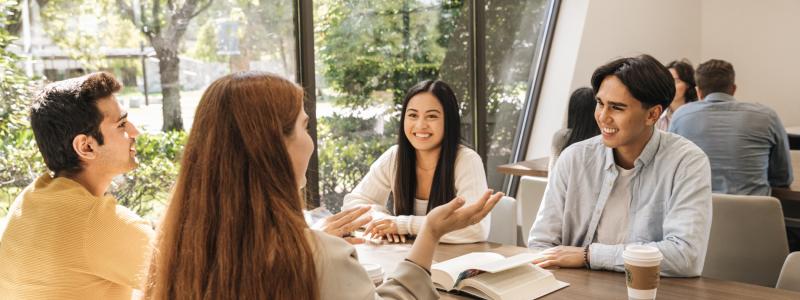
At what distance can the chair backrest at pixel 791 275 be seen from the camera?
6.52 feet

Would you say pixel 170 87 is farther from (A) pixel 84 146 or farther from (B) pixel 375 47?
(A) pixel 84 146

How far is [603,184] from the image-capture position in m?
2.32

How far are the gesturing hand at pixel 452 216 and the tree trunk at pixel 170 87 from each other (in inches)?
78.5

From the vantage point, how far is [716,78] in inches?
146

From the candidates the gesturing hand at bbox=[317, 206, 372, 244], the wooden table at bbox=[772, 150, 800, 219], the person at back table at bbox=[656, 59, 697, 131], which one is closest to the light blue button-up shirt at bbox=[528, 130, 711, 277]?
the gesturing hand at bbox=[317, 206, 372, 244]

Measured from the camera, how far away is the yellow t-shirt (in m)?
1.68

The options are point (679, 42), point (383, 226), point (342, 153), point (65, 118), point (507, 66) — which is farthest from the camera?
point (679, 42)

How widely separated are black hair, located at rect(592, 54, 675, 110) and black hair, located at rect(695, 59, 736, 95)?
1.63 metres

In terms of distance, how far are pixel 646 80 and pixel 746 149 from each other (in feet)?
5.26

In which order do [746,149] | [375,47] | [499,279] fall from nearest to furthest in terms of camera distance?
[499,279]
[746,149]
[375,47]

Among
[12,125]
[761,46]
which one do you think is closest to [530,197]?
[12,125]

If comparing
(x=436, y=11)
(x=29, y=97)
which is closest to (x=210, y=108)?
(x=29, y=97)

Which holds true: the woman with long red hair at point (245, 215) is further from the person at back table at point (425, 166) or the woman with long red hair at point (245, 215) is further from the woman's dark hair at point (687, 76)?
the woman's dark hair at point (687, 76)

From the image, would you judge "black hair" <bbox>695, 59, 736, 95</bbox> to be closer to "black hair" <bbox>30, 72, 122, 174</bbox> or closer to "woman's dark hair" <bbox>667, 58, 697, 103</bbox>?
"woman's dark hair" <bbox>667, 58, 697, 103</bbox>
